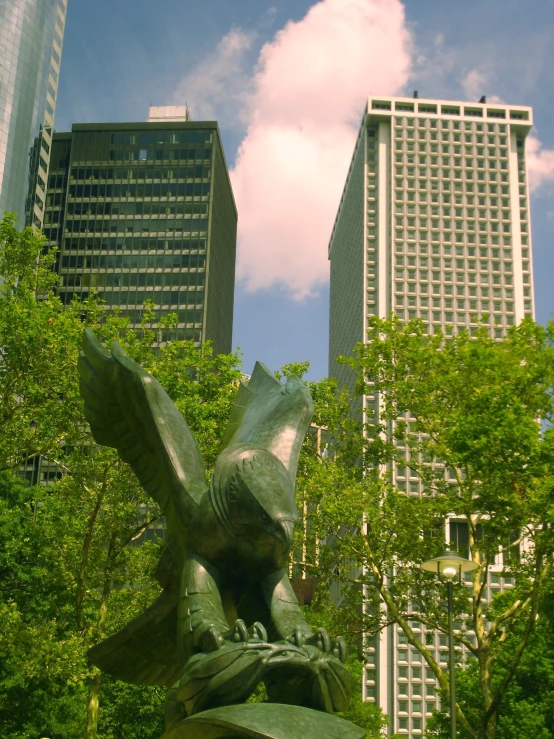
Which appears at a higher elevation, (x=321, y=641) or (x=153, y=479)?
(x=153, y=479)

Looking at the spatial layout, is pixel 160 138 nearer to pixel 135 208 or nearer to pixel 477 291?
pixel 135 208

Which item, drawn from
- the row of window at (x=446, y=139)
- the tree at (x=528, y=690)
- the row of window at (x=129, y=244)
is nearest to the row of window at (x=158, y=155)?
the row of window at (x=129, y=244)

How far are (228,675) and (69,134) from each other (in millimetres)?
86088

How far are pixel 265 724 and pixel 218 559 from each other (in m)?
1.89

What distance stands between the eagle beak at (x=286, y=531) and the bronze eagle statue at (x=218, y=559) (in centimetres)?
1

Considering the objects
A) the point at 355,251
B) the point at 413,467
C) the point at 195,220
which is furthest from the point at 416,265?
the point at 413,467

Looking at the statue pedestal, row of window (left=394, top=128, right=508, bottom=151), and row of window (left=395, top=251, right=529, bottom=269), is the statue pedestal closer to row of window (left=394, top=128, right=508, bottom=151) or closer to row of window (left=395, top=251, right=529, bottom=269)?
row of window (left=395, top=251, right=529, bottom=269)

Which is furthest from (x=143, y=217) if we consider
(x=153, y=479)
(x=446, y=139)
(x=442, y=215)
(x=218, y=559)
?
(x=218, y=559)

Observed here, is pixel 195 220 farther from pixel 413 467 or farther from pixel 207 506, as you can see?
pixel 207 506

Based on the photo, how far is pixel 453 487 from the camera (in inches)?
819

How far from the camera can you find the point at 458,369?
21.3 m

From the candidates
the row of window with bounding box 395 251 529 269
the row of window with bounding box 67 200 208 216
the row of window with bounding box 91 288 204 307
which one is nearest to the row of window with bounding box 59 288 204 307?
the row of window with bounding box 91 288 204 307

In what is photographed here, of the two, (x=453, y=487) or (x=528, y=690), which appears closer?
(x=453, y=487)

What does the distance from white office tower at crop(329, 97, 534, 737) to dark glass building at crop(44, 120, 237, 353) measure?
53.5ft
